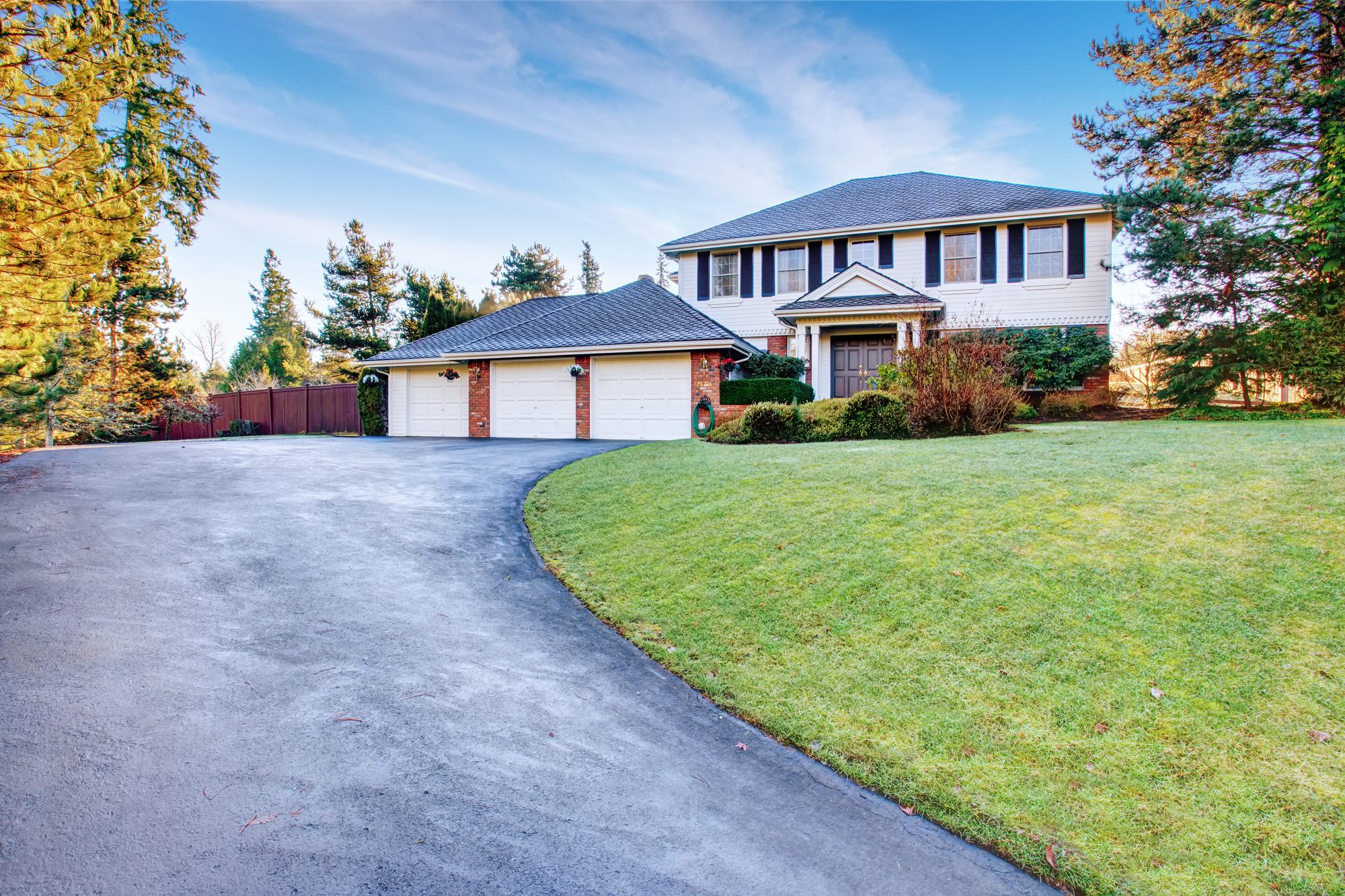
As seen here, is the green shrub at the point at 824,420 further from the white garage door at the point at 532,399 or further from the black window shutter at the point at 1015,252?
the black window shutter at the point at 1015,252

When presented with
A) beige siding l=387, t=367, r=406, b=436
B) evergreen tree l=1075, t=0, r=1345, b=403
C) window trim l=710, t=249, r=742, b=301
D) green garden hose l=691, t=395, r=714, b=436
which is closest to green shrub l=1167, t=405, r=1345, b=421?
evergreen tree l=1075, t=0, r=1345, b=403

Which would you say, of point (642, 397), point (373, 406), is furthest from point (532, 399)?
point (373, 406)

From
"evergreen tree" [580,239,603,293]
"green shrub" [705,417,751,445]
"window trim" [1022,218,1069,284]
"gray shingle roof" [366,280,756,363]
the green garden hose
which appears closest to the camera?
"green shrub" [705,417,751,445]

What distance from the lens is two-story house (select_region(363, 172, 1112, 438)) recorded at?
16.3 m

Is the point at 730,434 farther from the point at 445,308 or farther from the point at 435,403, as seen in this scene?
the point at 445,308

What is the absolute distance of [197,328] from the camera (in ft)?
139

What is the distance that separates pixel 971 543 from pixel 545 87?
13.7m

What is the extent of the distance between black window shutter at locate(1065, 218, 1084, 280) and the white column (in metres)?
6.70

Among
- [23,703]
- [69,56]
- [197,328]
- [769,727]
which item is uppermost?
[197,328]

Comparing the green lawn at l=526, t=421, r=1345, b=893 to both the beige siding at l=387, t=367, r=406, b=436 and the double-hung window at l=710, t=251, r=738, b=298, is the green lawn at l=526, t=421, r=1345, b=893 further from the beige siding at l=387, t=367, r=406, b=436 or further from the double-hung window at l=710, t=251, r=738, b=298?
the beige siding at l=387, t=367, r=406, b=436

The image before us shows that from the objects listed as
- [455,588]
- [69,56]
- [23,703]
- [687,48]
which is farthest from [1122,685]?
[687,48]

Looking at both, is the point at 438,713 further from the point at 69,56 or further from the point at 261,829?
the point at 69,56

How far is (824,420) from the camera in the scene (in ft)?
36.4

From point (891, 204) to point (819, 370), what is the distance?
5.94m
